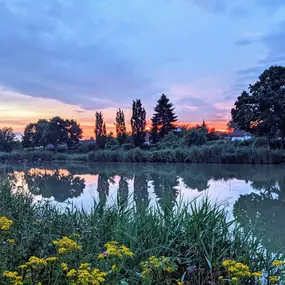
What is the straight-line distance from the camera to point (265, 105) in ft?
68.4

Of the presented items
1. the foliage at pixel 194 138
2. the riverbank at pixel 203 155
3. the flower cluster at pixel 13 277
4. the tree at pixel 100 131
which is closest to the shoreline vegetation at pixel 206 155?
the riverbank at pixel 203 155

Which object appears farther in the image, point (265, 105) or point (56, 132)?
point (56, 132)

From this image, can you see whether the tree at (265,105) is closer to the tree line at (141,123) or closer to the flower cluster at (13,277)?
the tree line at (141,123)

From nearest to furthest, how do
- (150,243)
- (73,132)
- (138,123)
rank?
(150,243) → (138,123) → (73,132)

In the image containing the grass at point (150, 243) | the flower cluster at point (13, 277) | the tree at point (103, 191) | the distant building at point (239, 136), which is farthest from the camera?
the distant building at point (239, 136)

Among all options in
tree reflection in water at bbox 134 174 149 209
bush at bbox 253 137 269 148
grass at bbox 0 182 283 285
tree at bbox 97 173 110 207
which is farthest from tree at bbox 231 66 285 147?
grass at bbox 0 182 283 285

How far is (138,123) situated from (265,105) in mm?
15598

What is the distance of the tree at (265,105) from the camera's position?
20.6 metres

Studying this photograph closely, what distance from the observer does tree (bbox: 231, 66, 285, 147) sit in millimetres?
20578

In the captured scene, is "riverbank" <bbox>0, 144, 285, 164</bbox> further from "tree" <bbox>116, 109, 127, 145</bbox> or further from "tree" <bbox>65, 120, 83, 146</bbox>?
"tree" <bbox>65, 120, 83, 146</bbox>

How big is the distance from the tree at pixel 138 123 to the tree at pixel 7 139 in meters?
14.9

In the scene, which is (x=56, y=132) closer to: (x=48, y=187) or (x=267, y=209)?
(x=48, y=187)

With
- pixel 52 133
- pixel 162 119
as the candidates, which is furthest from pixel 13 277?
pixel 52 133

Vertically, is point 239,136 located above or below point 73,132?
below
